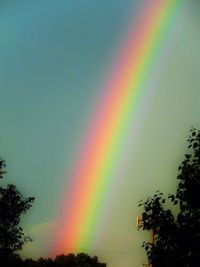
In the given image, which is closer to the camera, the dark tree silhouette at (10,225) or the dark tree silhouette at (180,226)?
the dark tree silhouette at (180,226)

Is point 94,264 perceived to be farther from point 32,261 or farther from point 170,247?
point 170,247

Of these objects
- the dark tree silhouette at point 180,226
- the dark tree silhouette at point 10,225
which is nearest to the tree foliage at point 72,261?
the dark tree silhouette at point 10,225

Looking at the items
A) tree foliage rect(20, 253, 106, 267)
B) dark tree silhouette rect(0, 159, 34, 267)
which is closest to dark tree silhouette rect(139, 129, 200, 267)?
dark tree silhouette rect(0, 159, 34, 267)

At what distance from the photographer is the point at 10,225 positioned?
19.7 metres

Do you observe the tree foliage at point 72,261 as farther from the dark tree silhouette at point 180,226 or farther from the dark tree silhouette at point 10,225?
the dark tree silhouette at point 180,226

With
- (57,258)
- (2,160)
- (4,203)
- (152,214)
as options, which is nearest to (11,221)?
(4,203)

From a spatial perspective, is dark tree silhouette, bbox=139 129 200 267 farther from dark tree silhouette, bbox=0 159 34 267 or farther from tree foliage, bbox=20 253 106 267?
tree foliage, bbox=20 253 106 267

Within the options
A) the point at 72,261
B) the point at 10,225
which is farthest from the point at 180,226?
the point at 72,261

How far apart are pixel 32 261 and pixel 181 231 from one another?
86533 mm

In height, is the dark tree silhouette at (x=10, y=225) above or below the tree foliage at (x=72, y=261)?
below

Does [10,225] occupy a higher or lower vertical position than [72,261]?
lower

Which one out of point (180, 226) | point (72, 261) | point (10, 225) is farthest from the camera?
point (72, 261)

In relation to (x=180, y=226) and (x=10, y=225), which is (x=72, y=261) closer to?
(x=10, y=225)

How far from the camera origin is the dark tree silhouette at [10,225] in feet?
63.1
